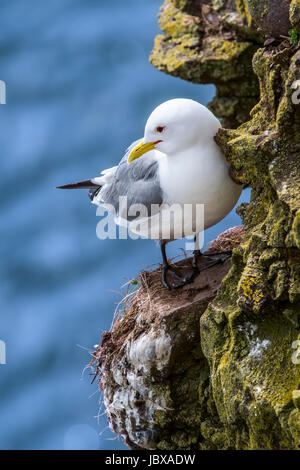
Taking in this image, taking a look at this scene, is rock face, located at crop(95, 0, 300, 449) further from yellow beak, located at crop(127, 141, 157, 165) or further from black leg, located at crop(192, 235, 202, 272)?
yellow beak, located at crop(127, 141, 157, 165)

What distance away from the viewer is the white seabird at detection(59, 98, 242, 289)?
276 centimetres

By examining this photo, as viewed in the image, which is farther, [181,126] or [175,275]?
[175,275]

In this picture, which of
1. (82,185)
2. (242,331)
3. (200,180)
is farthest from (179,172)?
(82,185)

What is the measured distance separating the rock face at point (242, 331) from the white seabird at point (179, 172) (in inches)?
3.9

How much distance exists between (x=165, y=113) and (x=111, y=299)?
5.39 meters

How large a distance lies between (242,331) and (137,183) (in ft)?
3.11

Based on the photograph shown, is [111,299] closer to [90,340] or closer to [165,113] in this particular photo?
[90,340]

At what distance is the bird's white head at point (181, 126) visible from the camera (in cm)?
275

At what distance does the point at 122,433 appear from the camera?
3066 mm

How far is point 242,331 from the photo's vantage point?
2398 mm

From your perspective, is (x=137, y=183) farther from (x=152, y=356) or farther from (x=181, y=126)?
(x=152, y=356)

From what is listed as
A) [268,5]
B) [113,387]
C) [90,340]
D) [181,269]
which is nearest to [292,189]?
[268,5]

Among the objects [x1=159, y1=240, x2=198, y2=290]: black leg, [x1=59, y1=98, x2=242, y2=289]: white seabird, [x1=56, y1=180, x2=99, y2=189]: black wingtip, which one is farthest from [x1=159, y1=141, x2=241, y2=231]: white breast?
[x1=56, y1=180, x2=99, y2=189]: black wingtip

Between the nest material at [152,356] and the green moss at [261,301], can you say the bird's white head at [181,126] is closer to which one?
the green moss at [261,301]
